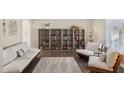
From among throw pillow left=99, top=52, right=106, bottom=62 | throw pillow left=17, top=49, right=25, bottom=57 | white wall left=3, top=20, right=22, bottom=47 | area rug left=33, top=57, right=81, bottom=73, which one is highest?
white wall left=3, top=20, right=22, bottom=47

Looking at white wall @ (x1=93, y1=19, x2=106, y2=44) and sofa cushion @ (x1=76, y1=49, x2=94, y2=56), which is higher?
white wall @ (x1=93, y1=19, x2=106, y2=44)

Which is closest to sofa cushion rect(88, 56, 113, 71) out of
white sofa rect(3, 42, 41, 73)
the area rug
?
the area rug

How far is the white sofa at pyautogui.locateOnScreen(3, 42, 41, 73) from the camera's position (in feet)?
6.26

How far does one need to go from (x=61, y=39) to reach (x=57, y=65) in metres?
0.40

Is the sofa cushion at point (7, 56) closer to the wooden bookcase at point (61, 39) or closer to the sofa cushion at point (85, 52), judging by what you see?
the wooden bookcase at point (61, 39)

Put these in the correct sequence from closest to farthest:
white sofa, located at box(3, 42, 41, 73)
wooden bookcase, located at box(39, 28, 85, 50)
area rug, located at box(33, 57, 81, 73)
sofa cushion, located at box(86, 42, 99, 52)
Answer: white sofa, located at box(3, 42, 41, 73) → area rug, located at box(33, 57, 81, 73) → sofa cushion, located at box(86, 42, 99, 52) → wooden bookcase, located at box(39, 28, 85, 50)

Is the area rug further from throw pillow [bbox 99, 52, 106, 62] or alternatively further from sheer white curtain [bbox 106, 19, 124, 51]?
sheer white curtain [bbox 106, 19, 124, 51]

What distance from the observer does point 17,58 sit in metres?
2.20

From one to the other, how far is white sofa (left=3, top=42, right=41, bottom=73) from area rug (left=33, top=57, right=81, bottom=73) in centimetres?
16

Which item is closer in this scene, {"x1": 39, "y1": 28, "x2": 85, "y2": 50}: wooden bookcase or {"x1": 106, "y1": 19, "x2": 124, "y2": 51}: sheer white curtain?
{"x1": 106, "y1": 19, "x2": 124, "y2": 51}: sheer white curtain

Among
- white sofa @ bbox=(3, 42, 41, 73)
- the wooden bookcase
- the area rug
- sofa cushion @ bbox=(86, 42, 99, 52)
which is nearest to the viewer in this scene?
white sofa @ bbox=(3, 42, 41, 73)
